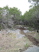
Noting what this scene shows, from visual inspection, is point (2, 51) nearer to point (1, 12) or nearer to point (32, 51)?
point (32, 51)

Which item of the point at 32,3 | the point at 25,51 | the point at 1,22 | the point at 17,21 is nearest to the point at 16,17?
the point at 17,21

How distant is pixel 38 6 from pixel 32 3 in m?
1.01

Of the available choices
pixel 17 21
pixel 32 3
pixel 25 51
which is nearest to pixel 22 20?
pixel 17 21

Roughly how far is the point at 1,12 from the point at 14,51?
2398cm

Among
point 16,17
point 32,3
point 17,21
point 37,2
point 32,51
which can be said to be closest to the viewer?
→ point 32,51

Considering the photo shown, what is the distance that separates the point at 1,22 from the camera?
34.0 m

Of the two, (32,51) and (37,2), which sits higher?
(37,2)

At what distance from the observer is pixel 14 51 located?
1088 centimetres

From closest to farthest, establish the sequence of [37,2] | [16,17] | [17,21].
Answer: [37,2] → [16,17] → [17,21]

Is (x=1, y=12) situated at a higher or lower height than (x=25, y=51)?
higher

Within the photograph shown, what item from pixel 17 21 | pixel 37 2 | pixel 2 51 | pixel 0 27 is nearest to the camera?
pixel 2 51

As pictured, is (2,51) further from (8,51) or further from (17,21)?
(17,21)

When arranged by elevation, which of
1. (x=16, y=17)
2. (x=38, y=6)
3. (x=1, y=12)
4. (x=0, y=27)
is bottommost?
(x=38, y=6)

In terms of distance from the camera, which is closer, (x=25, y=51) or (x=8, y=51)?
(x=8, y=51)
